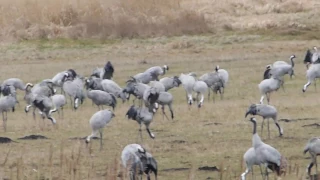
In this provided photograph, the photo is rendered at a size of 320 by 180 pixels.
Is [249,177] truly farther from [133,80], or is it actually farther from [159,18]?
[159,18]

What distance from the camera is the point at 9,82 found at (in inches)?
712

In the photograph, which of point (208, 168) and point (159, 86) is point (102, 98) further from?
point (208, 168)

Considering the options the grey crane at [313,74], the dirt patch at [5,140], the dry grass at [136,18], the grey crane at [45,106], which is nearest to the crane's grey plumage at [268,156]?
the dirt patch at [5,140]

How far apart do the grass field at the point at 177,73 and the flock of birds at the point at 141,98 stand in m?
0.27

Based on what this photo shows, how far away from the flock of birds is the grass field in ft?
0.90

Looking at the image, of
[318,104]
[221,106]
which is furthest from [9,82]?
[318,104]

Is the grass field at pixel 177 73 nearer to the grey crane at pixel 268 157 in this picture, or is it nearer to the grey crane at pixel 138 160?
the grey crane at pixel 138 160

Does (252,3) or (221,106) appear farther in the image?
(252,3)

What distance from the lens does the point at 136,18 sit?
3198 cm

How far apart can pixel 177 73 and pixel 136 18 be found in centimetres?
891

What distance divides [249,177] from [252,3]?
84.2 feet

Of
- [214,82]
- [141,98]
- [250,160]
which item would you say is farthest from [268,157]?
[214,82]

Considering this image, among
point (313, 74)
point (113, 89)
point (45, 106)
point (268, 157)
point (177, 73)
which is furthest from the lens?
point (177, 73)

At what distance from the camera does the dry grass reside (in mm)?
31047
